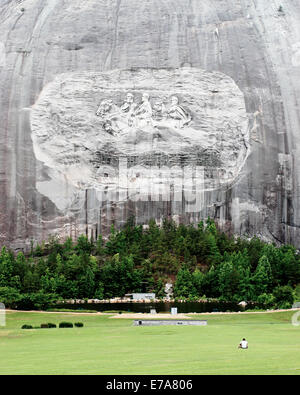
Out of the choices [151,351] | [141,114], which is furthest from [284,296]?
[151,351]

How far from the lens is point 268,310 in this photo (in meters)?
29.8

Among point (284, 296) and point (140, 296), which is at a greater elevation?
point (284, 296)

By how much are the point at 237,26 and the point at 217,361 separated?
119 feet

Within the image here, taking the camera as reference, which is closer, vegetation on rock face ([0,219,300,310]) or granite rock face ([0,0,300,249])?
vegetation on rock face ([0,219,300,310])

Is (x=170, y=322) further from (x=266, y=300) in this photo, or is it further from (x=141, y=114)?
(x=141, y=114)

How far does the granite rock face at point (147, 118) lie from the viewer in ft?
139

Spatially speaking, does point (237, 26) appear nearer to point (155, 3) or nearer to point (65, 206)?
point (155, 3)

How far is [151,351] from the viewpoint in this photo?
1404 centimetres

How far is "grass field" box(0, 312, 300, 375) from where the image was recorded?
37.0 ft

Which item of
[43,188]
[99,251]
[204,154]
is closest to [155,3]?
[204,154]

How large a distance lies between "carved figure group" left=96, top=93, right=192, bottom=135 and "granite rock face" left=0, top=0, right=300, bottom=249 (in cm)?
6

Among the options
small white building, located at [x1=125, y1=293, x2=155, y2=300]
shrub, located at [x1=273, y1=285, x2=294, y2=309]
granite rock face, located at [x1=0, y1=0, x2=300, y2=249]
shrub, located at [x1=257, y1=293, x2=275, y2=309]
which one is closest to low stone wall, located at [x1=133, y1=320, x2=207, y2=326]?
shrub, located at [x1=257, y1=293, x2=275, y2=309]

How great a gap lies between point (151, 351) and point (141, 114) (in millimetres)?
30526

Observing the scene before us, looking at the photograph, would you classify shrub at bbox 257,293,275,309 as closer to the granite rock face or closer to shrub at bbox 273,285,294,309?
shrub at bbox 273,285,294,309
